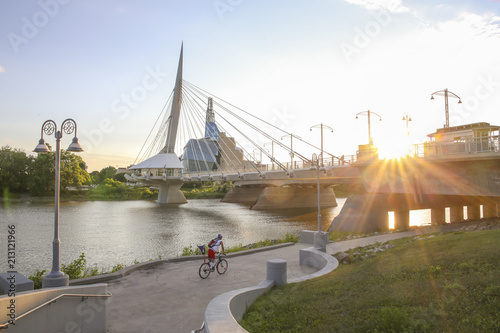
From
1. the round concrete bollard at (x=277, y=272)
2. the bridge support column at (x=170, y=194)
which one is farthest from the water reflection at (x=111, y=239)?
the bridge support column at (x=170, y=194)

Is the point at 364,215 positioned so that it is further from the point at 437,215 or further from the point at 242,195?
the point at 242,195

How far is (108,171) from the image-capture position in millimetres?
135875

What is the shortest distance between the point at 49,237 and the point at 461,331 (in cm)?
3084

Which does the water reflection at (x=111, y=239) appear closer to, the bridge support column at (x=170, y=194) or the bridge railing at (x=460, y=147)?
the bridge railing at (x=460, y=147)

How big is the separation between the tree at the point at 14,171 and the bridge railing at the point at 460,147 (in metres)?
84.9

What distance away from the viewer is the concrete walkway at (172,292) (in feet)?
25.2

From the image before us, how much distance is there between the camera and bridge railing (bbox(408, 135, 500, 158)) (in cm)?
2077

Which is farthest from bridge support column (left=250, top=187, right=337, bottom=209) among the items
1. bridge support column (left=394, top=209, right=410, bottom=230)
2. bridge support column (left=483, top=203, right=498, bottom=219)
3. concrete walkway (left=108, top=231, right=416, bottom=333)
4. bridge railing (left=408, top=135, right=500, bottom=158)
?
concrete walkway (left=108, top=231, right=416, bottom=333)

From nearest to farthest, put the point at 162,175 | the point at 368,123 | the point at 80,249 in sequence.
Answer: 1. the point at 80,249
2. the point at 368,123
3. the point at 162,175

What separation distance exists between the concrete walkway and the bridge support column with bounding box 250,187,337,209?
5526cm

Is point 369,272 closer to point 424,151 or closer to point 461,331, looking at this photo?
point 461,331

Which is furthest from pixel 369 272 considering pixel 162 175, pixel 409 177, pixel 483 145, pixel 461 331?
pixel 162 175

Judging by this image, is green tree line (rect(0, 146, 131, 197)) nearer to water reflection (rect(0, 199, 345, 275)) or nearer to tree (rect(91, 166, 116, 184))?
water reflection (rect(0, 199, 345, 275))

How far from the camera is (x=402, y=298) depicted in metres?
6.24
